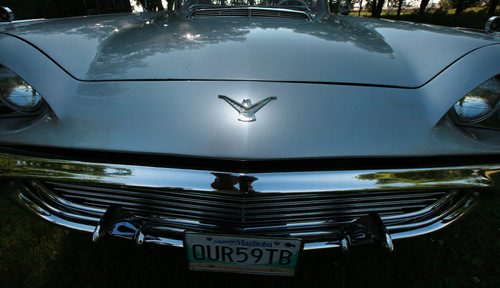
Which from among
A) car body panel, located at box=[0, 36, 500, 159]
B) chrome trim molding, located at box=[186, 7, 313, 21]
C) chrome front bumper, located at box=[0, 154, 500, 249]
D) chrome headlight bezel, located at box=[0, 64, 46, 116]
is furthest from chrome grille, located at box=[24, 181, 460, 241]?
chrome trim molding, located at box=[186, 7, 313, 21]

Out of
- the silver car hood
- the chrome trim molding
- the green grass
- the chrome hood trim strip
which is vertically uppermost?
the chrome trim molding

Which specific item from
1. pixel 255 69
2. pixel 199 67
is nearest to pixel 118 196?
pixel 199 67

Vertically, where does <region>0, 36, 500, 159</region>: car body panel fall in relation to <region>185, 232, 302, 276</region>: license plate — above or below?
above

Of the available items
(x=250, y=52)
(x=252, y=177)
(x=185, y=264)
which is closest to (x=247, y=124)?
(x=252, y=177)

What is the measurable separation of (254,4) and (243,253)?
1.88 metres

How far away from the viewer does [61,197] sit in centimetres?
141

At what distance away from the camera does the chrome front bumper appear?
45.9 inches

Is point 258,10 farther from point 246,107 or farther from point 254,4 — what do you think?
point 246,107

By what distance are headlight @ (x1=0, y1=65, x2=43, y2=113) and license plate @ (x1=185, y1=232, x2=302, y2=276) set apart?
28.4 inches

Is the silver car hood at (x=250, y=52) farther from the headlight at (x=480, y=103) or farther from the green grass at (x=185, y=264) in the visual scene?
the green grass at (x=185, y=264)

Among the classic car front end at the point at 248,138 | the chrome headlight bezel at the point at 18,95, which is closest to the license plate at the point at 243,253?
the classic car front end at the point at 248,138

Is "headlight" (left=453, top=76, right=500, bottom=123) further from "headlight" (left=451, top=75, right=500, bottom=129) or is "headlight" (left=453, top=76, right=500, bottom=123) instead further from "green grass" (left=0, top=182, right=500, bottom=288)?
"green grass" (left=0, top=182, right=500, bottom=288)

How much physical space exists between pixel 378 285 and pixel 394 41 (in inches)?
45.8

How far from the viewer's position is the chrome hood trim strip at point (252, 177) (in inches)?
45.4
